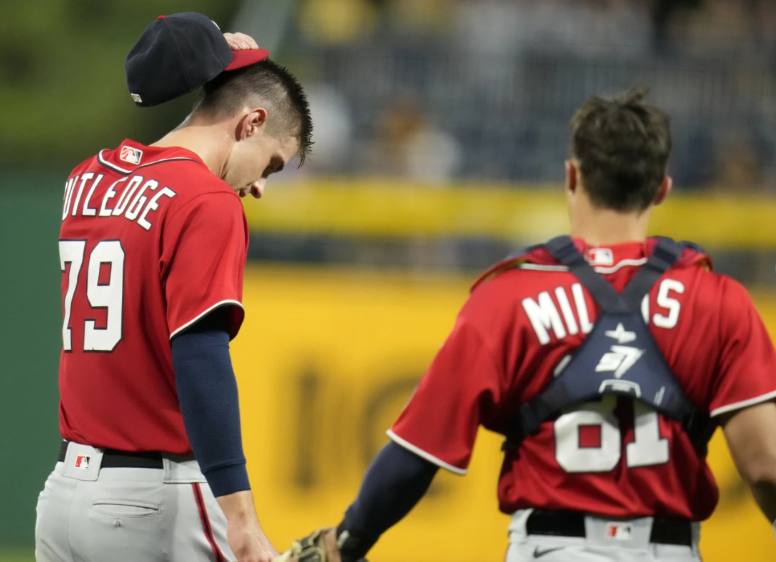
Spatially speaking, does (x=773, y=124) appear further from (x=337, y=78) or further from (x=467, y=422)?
(x=467, y=422)

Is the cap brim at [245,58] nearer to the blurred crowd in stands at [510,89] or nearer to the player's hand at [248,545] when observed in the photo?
the player's hand at [248,545]

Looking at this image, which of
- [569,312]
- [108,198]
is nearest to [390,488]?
[569,312]

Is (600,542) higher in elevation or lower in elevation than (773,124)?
lower

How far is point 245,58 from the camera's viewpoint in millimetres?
2975

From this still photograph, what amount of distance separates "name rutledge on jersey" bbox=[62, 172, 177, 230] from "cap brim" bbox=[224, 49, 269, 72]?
453 millimetres

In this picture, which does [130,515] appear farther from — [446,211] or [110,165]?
[446,211]

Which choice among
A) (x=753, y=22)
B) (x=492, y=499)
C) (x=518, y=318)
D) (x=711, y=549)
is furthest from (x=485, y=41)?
(x=518, y=318)

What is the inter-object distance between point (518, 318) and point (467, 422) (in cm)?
30

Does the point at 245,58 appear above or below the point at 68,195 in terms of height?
above

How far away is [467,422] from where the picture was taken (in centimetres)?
267

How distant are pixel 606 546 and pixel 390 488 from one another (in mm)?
574

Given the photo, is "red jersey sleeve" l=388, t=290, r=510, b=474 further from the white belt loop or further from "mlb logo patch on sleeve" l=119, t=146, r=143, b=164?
"mlb logo patch on sleeve" l=119, t=146, r=143, b=164

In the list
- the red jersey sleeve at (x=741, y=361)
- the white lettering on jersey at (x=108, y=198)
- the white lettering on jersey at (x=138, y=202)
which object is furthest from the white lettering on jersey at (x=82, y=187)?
the red jersey sleeve at (x=741, y=361)

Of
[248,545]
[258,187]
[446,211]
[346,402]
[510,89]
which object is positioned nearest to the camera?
[248,545]
